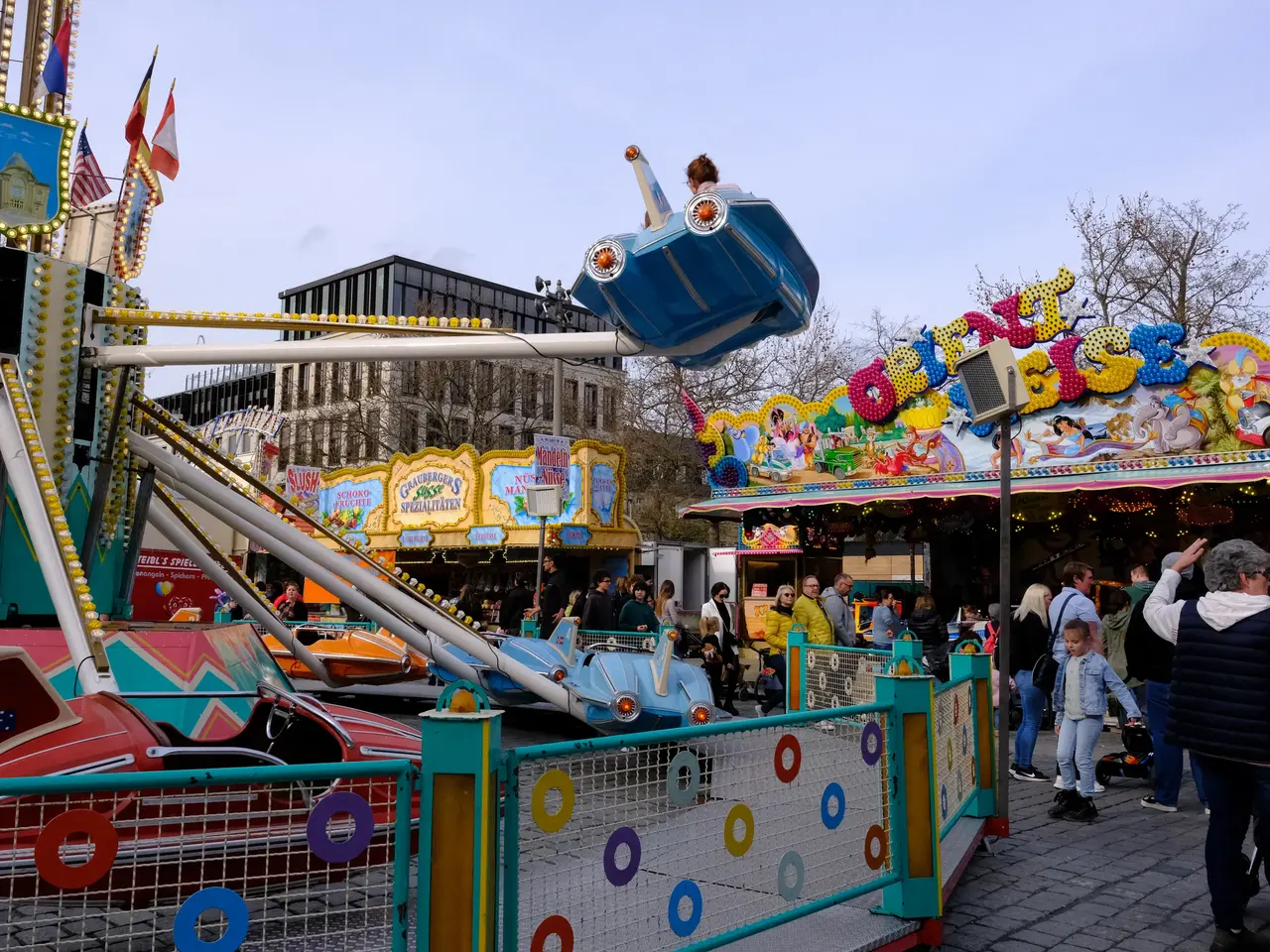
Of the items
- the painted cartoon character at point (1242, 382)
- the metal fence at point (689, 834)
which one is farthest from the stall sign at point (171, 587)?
the painted cartoon character at point (1242, 382)

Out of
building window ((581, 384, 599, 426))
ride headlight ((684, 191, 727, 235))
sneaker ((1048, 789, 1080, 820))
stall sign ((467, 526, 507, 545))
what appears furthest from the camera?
building window ((581, 384, 599, 426))

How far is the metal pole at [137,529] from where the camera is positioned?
24.8 ft

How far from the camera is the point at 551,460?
566 inches

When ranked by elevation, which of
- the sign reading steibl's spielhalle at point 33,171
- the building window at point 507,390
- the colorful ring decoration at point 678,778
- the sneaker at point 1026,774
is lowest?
the sneaker at point 1026,774

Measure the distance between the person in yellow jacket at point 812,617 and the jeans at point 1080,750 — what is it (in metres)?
3.10

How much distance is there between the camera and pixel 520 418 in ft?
127

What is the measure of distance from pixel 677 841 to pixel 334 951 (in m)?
1.16

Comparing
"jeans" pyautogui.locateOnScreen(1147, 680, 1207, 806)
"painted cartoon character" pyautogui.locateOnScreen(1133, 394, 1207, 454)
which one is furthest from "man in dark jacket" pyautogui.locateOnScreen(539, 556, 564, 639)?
"jeans" pyautogui.locateOnScreen(1147, 680, 1207, 806)

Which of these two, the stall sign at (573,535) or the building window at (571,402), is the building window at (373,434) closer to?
the building window at (571,402)

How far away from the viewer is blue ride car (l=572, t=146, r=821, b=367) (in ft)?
16.2

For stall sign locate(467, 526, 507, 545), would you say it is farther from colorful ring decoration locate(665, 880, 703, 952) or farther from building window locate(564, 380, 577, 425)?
colorful ring decoration locate(665, 880, 703, 952)

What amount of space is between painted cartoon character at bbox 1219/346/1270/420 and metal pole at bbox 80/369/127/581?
12.0 meters

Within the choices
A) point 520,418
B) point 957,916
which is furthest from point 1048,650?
point 520,418

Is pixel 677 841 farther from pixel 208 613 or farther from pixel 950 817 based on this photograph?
pixel 208 613
